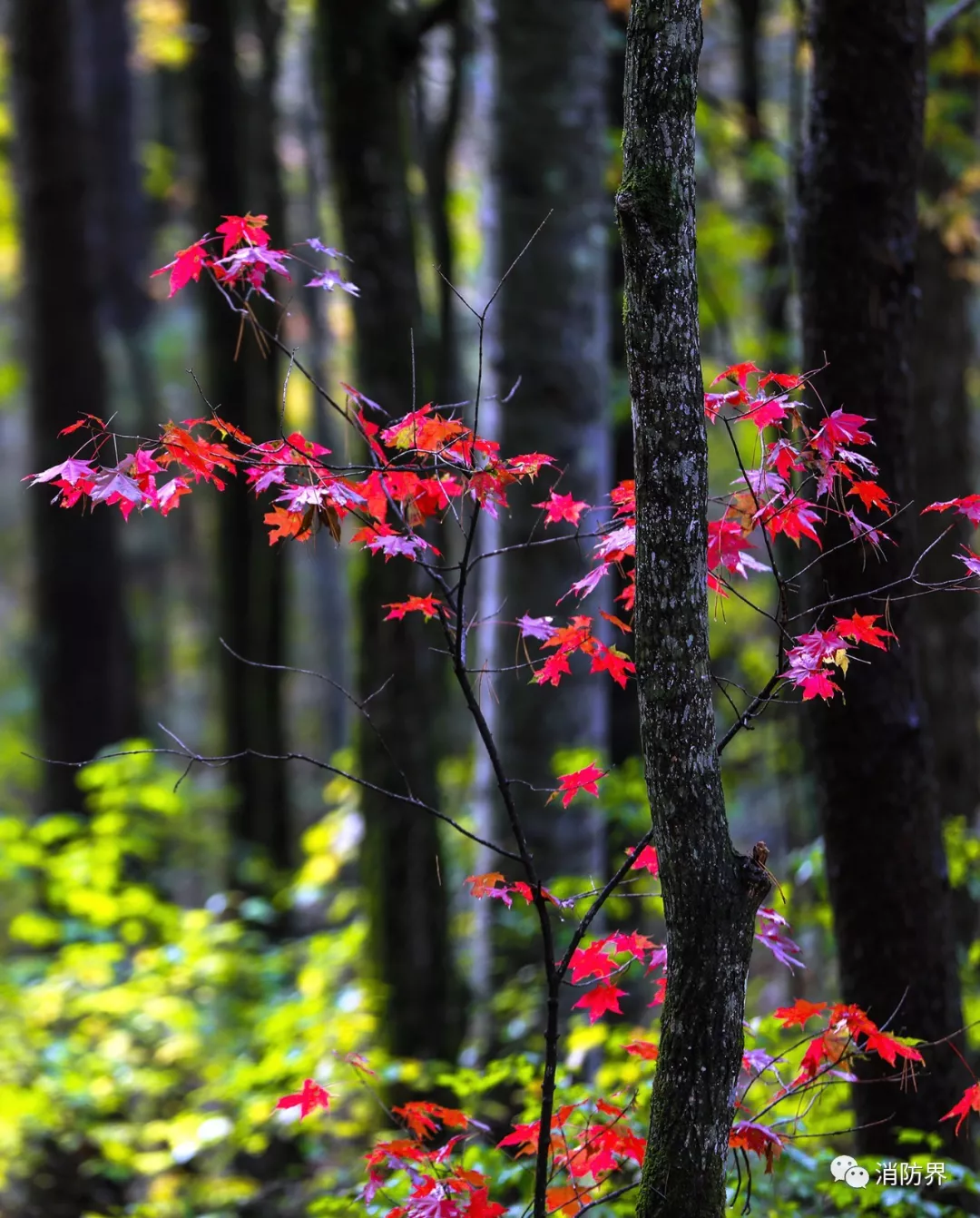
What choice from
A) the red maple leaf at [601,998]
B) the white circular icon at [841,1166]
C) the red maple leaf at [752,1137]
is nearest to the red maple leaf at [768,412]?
the red maple leaf at [601,998]

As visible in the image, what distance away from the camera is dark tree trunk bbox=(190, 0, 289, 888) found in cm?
816

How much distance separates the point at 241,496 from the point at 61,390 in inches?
57.1

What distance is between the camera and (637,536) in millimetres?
1930

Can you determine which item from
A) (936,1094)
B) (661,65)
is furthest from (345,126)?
(936,1094)

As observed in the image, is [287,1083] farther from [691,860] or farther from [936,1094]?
[691,860]

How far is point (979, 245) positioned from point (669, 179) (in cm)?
576

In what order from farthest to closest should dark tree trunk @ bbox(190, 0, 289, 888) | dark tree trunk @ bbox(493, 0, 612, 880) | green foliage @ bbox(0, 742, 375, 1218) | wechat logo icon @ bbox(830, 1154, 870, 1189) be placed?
dark tree trunk @ bbox(190, 0, 289, 888)
dark tree trunk @ bbox(493, 0, 612, 880)
green foliage @ bbox(0, 742, 375, 1218)
wechat logo icon @ bbox(830, 1154, 870, 1189)

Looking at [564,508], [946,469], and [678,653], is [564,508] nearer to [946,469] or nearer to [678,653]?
[678,653]

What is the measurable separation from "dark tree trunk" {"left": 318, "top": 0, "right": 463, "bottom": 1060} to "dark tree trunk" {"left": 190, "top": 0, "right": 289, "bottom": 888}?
3241 mm

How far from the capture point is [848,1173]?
2.73m

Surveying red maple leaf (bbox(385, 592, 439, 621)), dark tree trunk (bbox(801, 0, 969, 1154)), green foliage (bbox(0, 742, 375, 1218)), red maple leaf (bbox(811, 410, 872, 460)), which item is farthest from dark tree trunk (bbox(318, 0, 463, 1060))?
red maple leaf (bbox(811, 410, 872, 460))

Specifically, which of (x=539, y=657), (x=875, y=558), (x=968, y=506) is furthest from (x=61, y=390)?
(x=968, y=506)

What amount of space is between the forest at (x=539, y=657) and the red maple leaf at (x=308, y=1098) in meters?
0.02

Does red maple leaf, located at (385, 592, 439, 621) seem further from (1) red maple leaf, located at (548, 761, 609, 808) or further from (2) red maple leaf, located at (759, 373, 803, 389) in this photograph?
(2) red maple leaf, located at (759, 373, 803, 389)
